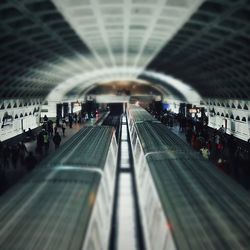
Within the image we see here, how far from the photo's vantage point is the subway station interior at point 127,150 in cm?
575

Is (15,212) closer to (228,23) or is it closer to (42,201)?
(42,201)

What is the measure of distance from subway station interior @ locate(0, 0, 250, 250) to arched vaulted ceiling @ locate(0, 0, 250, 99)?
8 centimetres

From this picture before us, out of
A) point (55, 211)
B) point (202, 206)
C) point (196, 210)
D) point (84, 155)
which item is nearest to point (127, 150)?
point (84, 155)

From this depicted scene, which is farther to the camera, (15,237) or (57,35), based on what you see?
(57,35)

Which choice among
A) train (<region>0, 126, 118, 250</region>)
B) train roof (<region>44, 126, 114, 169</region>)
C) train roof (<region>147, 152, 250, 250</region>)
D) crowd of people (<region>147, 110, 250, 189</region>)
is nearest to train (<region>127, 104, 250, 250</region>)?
train roof (<region>147, 152, 250, 250</region>)

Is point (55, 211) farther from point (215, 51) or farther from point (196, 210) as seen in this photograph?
point (215, 51)

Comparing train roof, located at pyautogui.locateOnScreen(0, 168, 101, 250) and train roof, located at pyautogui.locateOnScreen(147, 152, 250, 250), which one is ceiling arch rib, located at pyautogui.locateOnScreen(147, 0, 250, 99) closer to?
train roof, located at pyautogui.locateOnScreen(147, 152, 250, 250)

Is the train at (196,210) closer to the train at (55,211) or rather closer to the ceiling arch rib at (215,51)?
the train at (55,211)

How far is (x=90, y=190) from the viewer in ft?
23.7

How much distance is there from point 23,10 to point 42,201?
904cm

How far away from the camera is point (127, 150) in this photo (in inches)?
984

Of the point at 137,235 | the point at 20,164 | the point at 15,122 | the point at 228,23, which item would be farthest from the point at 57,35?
the point at 15,122

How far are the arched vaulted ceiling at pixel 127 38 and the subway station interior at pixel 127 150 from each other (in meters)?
0.08

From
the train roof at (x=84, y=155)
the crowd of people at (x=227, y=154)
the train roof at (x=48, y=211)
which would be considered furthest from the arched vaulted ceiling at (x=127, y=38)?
the train roof at (x=48, y=211)
